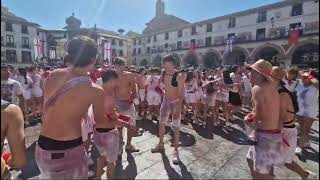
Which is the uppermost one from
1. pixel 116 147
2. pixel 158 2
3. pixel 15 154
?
pixel 158 2

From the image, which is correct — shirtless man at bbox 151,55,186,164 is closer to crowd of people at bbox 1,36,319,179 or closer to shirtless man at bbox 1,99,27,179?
crowd of people at bbox 1,36,319,179

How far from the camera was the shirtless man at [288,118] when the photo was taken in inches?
136

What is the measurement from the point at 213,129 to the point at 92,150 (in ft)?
12.5

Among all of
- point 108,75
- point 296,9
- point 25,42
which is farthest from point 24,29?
point 108,75

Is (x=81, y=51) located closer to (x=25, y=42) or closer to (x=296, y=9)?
(x=296, y=9)

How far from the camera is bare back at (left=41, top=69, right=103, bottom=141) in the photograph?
2123 mm

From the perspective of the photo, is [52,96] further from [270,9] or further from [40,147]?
[270,9]

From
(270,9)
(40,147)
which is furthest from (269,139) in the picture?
(270,9)

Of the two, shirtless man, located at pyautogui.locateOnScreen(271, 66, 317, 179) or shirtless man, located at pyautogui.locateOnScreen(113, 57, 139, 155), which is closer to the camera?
shirtless man, located at pyautogui.locateOnScreen(271, 66, 317, 179)

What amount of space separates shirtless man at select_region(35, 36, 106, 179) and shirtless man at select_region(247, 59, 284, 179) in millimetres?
1910

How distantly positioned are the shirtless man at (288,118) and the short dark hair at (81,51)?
8.03 ft

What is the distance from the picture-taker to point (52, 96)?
2.17 meters

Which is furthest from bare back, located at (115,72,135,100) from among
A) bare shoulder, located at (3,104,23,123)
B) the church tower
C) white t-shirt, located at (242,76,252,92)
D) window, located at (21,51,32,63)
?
the church tower

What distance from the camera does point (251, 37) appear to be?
35.1 metres
